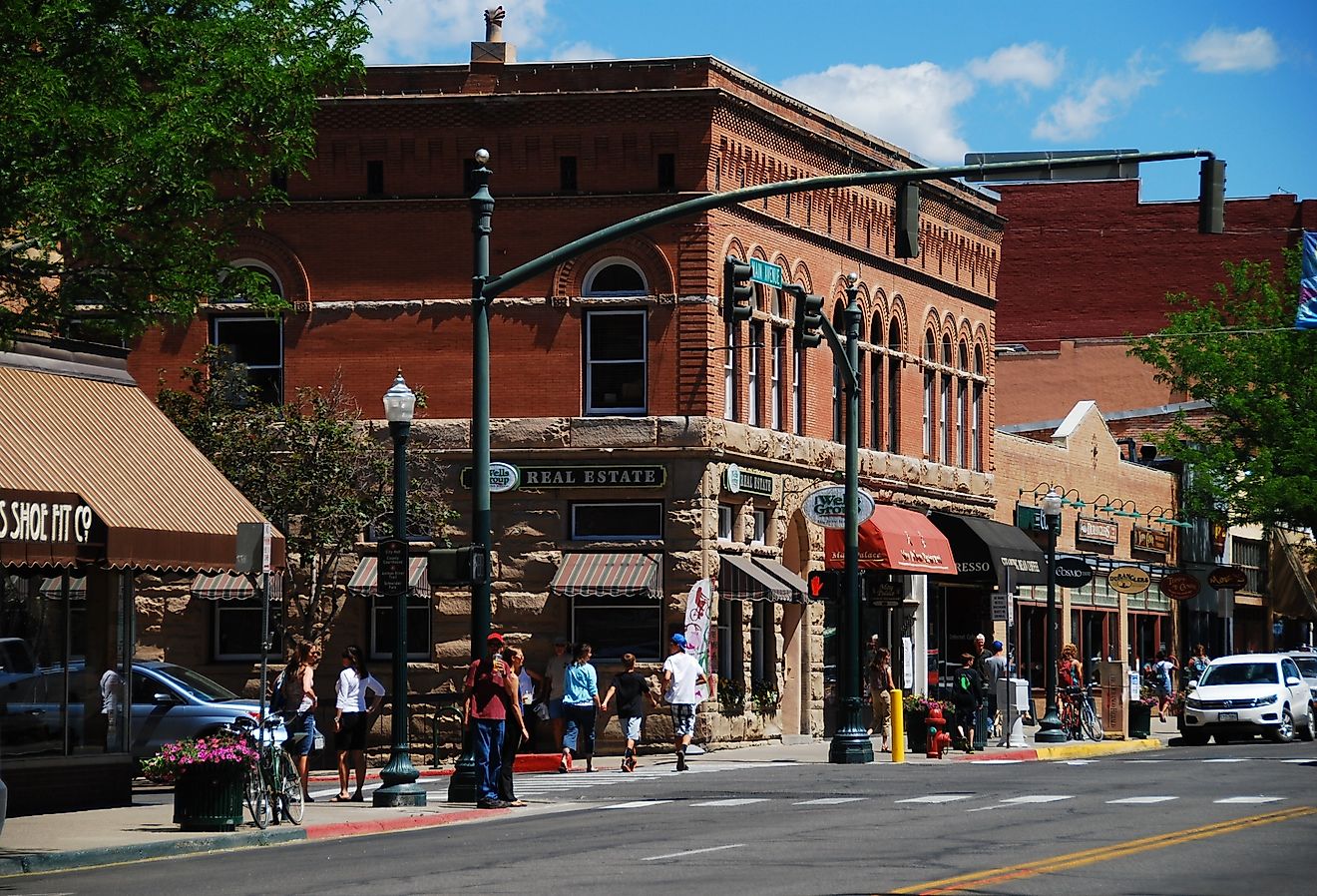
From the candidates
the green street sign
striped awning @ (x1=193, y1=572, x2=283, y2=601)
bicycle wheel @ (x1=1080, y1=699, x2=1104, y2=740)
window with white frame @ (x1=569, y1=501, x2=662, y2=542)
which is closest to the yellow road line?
the green street sign

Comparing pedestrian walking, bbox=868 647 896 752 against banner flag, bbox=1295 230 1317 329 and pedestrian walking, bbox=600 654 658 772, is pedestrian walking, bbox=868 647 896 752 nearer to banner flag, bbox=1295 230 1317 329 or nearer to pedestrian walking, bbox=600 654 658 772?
pedestrian walking, bbox=600 654 658 772

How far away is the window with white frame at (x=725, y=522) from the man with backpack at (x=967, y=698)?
4.46 meters

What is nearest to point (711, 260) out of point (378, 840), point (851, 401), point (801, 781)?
point (851, 401)

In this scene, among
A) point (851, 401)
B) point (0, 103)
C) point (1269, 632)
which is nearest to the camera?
point (0, 103)

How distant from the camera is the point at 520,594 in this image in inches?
1451

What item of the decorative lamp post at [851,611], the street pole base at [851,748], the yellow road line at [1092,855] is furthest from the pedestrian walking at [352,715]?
the yellow road line at [1092,855]

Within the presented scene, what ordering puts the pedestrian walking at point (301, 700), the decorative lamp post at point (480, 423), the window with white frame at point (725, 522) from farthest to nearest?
the window with white frame at point (725, 522) → the pedestrian walking at point (301, 700) → the decorative lamp post at point (480, 423)

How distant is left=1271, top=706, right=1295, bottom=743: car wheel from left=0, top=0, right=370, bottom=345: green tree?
86.6 feet

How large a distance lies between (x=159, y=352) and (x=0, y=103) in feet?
68.3

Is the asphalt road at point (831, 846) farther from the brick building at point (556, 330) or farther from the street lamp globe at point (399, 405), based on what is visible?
the brick building at point (556, 330)

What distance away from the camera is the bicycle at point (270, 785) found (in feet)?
72.0

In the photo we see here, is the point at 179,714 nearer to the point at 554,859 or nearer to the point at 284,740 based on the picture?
the point at 284,740

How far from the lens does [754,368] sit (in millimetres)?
39125

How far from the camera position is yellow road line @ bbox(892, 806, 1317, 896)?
50.9ft
